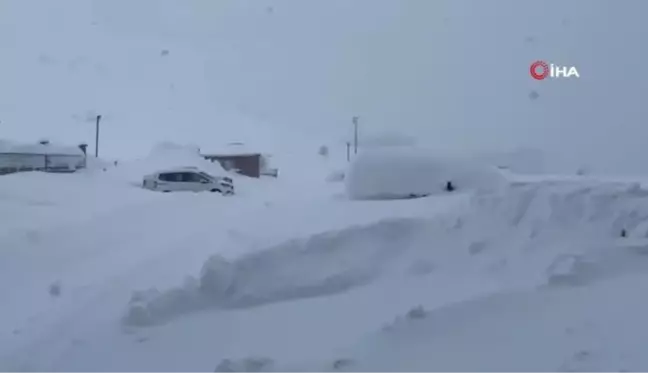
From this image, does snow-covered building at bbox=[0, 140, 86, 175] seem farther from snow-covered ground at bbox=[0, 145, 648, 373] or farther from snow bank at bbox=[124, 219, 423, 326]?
snow bank at bbox=[124, 219, 423, 326]

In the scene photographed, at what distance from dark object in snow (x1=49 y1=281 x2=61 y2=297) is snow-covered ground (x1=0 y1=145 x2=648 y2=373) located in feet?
0.07

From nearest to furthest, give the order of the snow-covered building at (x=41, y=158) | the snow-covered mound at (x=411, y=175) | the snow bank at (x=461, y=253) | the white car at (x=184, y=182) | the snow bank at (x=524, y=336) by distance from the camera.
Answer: the snow bank at (x=524, y=336), the snow bank at (x=461, y=253), the snow-covered mound at (x=411, y=175), the white car at (x=184, y=182), the snow-covered building at (x=41, y=158)

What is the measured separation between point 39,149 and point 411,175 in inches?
1149

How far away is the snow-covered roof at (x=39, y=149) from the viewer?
33.2 m

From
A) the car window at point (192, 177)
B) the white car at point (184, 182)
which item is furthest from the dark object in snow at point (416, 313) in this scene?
the car window at point (192, 177)

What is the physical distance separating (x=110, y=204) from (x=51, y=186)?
14.9 feet

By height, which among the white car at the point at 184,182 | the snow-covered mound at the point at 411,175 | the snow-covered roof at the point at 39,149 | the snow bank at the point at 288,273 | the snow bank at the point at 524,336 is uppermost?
the snow-covered roof at the point at 39,149

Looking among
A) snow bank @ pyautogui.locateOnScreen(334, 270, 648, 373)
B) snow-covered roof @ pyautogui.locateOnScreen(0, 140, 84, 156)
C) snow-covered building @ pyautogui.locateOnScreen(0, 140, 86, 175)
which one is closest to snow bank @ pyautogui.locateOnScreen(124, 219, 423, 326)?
snow bank @ pyautogui.locateOnScreen(334, 270, 648, 373)

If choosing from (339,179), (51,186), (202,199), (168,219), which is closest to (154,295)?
(168,219)

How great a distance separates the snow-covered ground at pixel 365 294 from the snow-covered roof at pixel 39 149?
2792 cm

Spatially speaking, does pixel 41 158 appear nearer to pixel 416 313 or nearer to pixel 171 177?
pixel 171 177

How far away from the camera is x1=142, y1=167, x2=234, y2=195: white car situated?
1994 cm

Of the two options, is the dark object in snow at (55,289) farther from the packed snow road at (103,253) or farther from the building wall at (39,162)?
the building wall at (39,162)

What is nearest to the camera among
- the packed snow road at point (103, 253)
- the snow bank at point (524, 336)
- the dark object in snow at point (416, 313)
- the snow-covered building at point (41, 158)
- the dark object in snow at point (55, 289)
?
the snow bank at point (524, 336)
